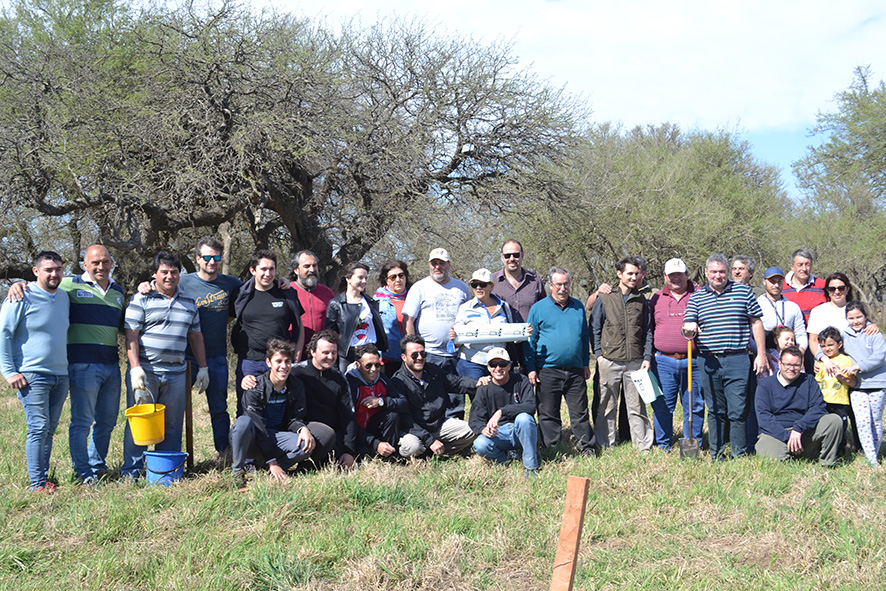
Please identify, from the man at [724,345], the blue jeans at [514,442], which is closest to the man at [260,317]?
the blue jeans at [514,442]

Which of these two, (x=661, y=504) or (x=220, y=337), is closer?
(x=661, y=504)

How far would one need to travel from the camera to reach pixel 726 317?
6301 millimetres

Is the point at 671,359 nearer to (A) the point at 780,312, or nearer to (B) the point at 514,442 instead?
(A) the point at 780,312

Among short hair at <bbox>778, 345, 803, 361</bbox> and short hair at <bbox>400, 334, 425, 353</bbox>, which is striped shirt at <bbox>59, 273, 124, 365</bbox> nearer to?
short hair at <bbox>400, 334, 425, 353</bbox>

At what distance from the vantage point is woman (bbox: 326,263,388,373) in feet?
21.7

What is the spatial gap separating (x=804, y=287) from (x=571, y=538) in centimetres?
592

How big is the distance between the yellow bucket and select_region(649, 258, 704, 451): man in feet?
14.5

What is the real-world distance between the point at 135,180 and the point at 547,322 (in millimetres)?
8266

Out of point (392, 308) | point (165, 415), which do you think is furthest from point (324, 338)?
point (165, 415)

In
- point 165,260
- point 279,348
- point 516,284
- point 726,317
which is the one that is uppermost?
point 165,260

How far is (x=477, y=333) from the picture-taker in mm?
6594

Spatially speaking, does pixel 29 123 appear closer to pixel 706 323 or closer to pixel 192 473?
pixel 192 473

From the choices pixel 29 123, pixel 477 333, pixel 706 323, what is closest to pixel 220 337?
pixel 477 333

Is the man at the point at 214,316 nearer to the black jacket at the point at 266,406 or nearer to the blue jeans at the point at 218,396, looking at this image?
the blue jeans at the point at 218,396
